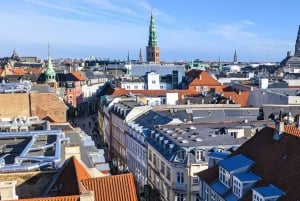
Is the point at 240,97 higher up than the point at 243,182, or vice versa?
the point at 240,97

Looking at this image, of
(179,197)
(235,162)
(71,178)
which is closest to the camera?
(71,178)

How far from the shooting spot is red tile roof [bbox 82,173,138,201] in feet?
81.9

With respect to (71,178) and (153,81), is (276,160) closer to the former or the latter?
(71,178)

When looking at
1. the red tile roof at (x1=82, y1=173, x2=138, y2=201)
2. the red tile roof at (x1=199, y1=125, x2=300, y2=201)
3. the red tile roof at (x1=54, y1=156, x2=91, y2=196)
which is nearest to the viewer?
the red tile roof at (x1=54, y1=156, x2=91, y2=196)

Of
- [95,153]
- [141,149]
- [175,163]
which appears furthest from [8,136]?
[141,149]

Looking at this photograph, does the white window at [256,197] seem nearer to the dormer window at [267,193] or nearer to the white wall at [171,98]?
the dormer window at [267,193]

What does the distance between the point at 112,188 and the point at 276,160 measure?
13739 millimetres

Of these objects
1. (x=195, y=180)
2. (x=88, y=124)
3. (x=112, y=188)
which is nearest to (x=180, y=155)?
(x=195, y=180)

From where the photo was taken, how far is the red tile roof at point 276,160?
2931 centimetres

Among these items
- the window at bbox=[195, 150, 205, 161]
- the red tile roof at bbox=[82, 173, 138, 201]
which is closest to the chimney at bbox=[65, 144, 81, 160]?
the red tile roof at bbox=[82, 173, 138, 201]

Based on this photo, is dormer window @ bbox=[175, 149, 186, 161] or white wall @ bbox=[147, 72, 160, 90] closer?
dormer window @ bbox=[175, 149, 186, 161]

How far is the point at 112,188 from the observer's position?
83.3 ft

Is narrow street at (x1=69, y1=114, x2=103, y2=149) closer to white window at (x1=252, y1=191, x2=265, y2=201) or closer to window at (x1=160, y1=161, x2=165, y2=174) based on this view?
window at (x1=160, y1=161, x2=165, y2=174)

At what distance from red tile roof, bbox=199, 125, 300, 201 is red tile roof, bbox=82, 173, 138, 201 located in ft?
32.7
